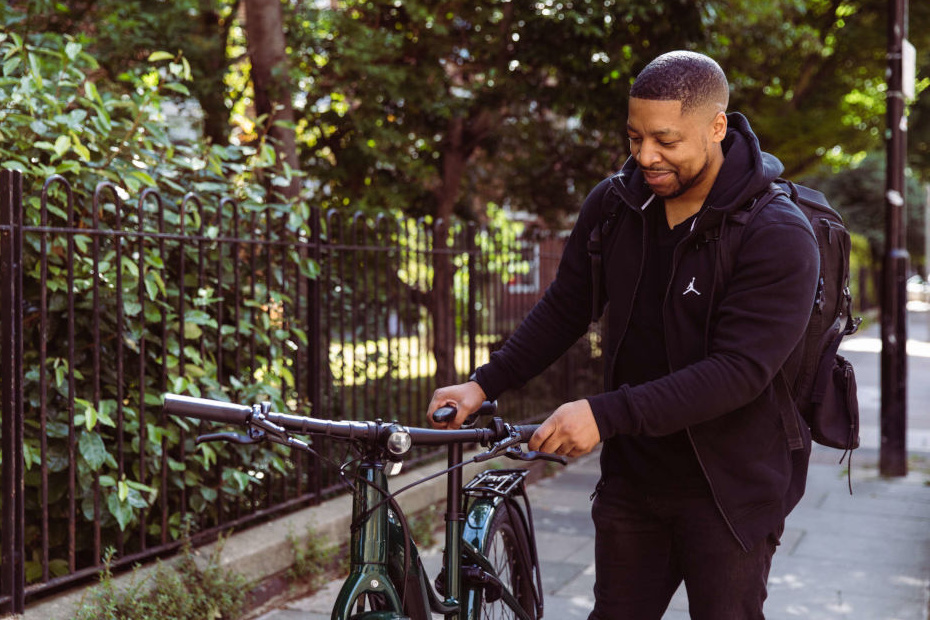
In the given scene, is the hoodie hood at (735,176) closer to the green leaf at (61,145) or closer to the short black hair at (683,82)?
the short black hair at (683,82)

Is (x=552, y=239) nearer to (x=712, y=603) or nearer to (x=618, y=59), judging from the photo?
(x=618, y=59)

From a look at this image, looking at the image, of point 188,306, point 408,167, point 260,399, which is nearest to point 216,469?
point 260,399

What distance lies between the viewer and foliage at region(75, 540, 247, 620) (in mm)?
4008

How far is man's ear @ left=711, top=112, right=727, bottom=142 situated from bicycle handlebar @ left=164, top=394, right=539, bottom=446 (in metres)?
0.79

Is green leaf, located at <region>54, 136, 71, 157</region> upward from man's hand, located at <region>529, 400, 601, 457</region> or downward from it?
upward

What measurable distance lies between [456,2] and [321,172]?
6.91 ft

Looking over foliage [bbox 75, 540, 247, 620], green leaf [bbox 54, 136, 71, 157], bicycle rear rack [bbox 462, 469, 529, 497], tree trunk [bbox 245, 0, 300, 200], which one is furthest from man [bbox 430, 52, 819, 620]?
tree trunk [bbox 245, 0, 300, 200]

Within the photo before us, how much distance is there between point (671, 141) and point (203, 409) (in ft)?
3.83

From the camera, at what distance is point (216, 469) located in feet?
16.8

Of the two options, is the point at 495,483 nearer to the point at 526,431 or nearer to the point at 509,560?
the point at 509,560

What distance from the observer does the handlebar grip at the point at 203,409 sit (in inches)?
82.4

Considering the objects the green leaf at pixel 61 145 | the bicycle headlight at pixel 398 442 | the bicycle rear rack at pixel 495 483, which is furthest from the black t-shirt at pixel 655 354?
the green leaf at pixel 61 145

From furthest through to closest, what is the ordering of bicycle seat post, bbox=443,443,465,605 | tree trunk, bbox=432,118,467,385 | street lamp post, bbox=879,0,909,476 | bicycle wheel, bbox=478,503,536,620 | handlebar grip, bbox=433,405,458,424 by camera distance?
street lamp post, bbox=879,0,909,476 → tree trunk, bbox=432,118,467,385 → bicycle wheel, bbox=478,503,536,620 → bicycle seat post, bbox=443,443,465,605 → handlebar grip, bbox=433,405,458,424

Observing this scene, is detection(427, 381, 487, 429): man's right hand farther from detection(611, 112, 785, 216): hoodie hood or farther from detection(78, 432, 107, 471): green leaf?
detection(78, 432, 107, 471): green leaf
